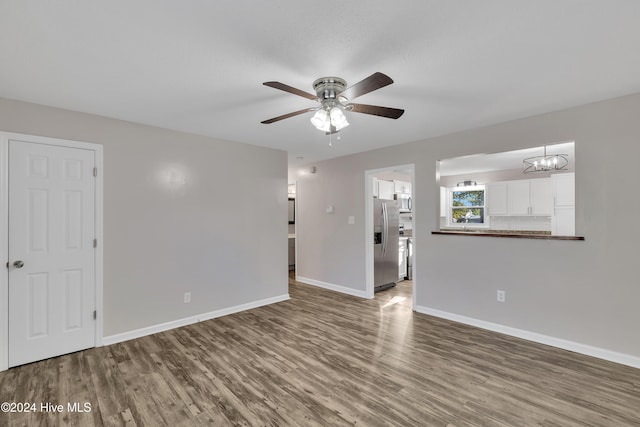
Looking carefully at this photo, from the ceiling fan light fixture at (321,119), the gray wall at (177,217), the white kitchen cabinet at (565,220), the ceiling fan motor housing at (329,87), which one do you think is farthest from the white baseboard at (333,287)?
the ceiling fan motor housing at (329,87)

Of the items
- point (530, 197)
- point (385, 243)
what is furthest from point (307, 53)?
point (530, 197)

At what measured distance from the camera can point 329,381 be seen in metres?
2.43

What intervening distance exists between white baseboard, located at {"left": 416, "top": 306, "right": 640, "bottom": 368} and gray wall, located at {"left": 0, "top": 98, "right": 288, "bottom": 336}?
2558 mm

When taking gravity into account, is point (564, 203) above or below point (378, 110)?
below

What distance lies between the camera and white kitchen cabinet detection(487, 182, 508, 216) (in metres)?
6.44

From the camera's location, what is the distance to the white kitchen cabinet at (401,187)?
6044 millimetres

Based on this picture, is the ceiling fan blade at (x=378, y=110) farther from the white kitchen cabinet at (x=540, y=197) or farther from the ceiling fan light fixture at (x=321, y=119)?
the white kitchen cabinet at (x=540, y=197)

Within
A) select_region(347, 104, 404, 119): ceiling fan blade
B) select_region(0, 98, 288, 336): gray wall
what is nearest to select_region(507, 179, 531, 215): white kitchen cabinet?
select_region(0, 98, 288, 336): gray wall

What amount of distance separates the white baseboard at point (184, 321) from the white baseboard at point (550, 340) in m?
2.42

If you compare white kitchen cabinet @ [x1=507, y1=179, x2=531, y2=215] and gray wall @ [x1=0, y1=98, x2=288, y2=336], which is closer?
gray wall @ [x1=0, y1=98, x2=288, y2=336]

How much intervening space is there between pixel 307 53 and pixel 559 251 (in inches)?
124

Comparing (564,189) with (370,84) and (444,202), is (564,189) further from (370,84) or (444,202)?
(370,84)

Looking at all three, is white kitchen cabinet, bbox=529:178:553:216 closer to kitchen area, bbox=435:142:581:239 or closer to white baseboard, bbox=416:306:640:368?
kitchen area, bbox=435:142:581:239

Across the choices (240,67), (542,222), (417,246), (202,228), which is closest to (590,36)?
(240,67)
